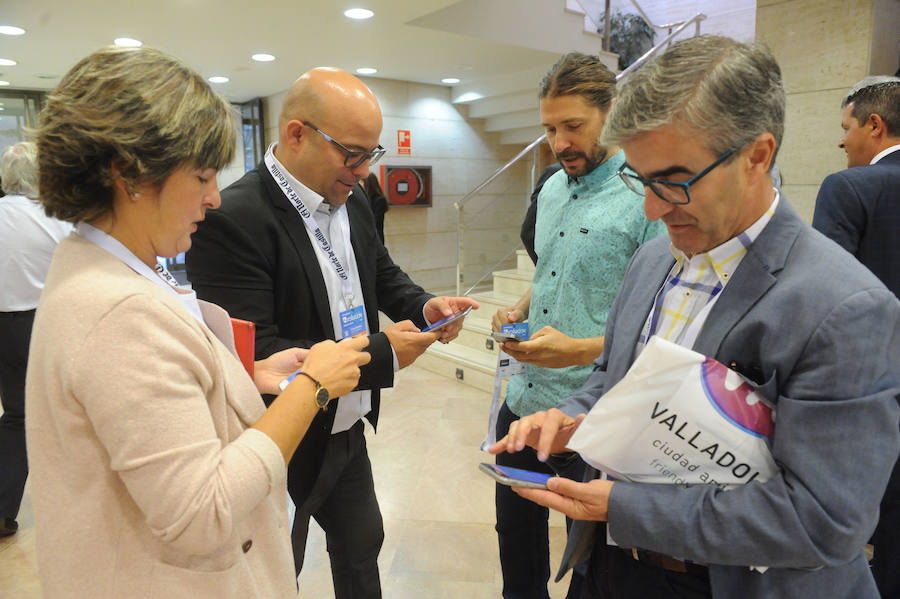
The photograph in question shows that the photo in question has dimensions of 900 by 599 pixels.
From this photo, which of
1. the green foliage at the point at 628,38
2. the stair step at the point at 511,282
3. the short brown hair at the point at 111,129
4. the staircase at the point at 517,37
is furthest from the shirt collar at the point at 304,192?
the green foliage at the point at 628,38

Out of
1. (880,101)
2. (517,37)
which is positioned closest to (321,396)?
(880,101)

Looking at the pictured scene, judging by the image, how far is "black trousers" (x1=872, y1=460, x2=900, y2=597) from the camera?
219 cm

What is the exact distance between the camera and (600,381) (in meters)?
1.32

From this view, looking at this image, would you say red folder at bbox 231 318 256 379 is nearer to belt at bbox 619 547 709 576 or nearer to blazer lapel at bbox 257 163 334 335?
blazer lapel at bbox 257 163 334 335

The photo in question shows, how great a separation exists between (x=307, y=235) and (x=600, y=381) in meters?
0.92

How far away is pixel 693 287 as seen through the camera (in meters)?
1.06

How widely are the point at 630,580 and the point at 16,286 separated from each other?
121 inches

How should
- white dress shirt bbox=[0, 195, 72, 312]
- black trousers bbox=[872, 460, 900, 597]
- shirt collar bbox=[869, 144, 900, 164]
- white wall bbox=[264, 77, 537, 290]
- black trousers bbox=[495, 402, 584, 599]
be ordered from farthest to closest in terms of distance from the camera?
white wall bbox=[264, 77, 537, 290]
white dress shirt bbox=[0, 195, 72, 312]
shirt collar bbox=[869, 144, 900, 164]
black trousers bbox=[872, 460, 900, 597]
black trousers bbox=[495, 402, 584, 599]

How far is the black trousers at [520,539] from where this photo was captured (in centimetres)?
201

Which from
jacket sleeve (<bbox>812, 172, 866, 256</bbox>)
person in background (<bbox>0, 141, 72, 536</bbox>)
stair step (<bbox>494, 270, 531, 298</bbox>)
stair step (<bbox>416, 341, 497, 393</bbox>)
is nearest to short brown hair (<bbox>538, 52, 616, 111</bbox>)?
jacket sleeve (<bbox>812, 172, 866, 256</bbox>)

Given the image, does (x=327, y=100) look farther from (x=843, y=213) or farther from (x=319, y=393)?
(x=843, y=213)

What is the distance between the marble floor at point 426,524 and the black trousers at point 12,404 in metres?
0.24

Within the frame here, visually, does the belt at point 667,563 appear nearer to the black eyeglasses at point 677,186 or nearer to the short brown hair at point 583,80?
the black eyeglasses at point 677,186

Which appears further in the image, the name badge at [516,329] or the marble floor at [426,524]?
the marble floor at [426,524]
